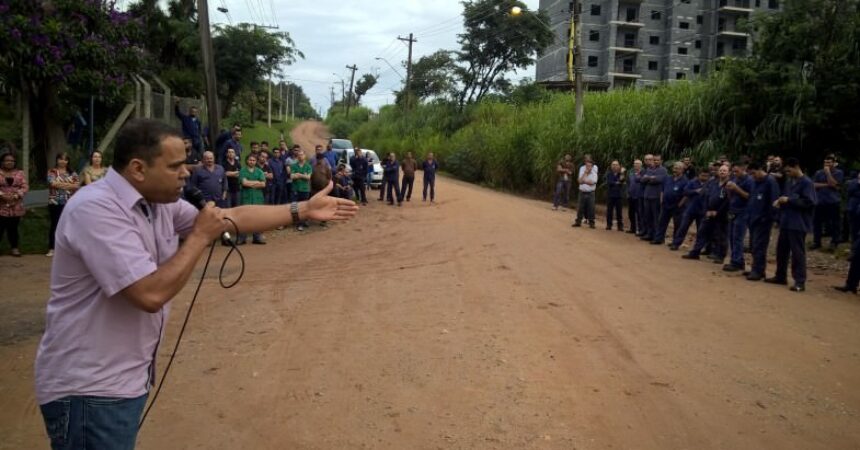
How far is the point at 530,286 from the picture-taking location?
27.5 ft

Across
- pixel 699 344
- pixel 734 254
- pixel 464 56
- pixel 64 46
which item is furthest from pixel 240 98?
pixel 699 344

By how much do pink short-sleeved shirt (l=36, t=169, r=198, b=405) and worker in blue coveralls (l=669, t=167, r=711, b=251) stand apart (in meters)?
11.7

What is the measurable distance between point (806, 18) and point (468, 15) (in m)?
30.3

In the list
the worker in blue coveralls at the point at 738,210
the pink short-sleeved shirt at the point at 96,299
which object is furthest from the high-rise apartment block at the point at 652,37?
the pink short-sleeved shirt at the point at 96,299

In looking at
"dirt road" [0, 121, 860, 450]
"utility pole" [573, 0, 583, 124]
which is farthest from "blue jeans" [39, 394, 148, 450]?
"utility pole" [573, 0, 583, 124]

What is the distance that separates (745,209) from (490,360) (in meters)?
7.26

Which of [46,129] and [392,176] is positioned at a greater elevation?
[46,129]

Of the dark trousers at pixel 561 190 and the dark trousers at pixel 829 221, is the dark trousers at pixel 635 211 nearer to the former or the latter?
the dark trousers at pixel 829 221

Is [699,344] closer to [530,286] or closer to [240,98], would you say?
[530,286]

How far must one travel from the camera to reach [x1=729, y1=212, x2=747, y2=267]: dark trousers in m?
10.3

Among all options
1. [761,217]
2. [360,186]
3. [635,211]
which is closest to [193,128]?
[360,186]

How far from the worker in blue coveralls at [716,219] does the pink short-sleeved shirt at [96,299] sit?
1088 centimetres

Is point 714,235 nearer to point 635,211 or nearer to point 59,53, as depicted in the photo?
point 635,211

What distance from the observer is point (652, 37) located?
2279 inches
